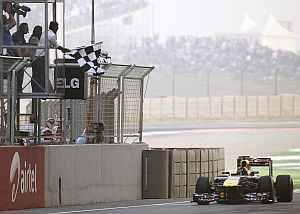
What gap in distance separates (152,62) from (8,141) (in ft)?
56.0

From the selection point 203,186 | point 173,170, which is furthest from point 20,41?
point 173,170

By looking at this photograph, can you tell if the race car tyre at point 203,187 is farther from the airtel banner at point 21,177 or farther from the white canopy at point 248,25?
the white canopy at point 248,25

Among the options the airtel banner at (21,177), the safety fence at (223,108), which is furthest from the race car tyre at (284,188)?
the safety fence at (223,108)

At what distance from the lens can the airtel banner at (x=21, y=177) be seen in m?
19.7

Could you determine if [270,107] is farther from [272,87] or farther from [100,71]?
[100,71]

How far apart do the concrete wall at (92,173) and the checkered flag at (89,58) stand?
1.64 m

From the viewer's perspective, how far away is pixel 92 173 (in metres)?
22.9

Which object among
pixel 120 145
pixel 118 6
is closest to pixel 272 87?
pixel 118 6

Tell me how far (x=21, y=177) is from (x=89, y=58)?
4.34m

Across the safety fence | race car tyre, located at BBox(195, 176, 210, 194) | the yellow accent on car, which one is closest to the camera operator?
race car tyre, located at BBox(195, 176, 210, 194)

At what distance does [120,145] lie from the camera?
79.7ft

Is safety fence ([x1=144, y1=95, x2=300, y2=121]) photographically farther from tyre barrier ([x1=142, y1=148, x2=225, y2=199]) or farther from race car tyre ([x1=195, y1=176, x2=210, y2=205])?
race car tyre ([x1=195, y1=176, x2=210, y2=205])

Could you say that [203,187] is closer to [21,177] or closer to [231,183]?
[231,183]

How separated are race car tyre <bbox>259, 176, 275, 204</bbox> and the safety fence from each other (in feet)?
49.0
